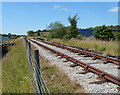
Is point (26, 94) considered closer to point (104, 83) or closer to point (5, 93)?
point (5, 93)

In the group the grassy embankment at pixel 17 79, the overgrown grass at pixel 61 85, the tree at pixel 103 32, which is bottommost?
the grassy embankment at pixel 17 79

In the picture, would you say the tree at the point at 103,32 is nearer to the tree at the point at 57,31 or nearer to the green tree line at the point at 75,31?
the green tree line at the point at 75,31

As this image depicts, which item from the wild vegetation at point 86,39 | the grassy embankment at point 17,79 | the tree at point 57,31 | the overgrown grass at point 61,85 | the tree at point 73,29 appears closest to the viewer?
the overgrown grass at point 61,85

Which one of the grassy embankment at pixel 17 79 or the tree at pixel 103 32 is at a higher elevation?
the tree at pixel 103 32

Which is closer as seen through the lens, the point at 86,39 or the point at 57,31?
the point at 86,39

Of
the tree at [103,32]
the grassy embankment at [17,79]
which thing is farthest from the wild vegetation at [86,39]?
the grassy embankment at [17,79]

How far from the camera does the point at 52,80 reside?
6.08 m

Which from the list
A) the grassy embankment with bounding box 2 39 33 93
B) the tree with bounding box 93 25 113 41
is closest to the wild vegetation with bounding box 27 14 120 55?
the tree with bounding box 93 25 113 41

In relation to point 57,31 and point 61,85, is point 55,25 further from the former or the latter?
point 61,85

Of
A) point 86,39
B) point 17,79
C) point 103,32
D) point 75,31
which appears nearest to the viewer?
point 17,79

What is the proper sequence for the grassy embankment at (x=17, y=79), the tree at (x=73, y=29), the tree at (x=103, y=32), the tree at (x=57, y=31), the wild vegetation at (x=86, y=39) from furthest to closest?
1. the tree at (x=57, y=31)
2. the tree at (x=73, y=29)
3. the tree at (x=103, y=32)
4. the wild vegetation at (x=86, y=39)
5. the grassy embankment at (x=17, y=79)

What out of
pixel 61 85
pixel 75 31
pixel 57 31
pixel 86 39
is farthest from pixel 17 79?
pixel 57 31

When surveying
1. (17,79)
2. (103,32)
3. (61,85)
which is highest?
(103,32)

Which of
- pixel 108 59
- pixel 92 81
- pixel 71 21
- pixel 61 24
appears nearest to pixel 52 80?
pixel 92 81
